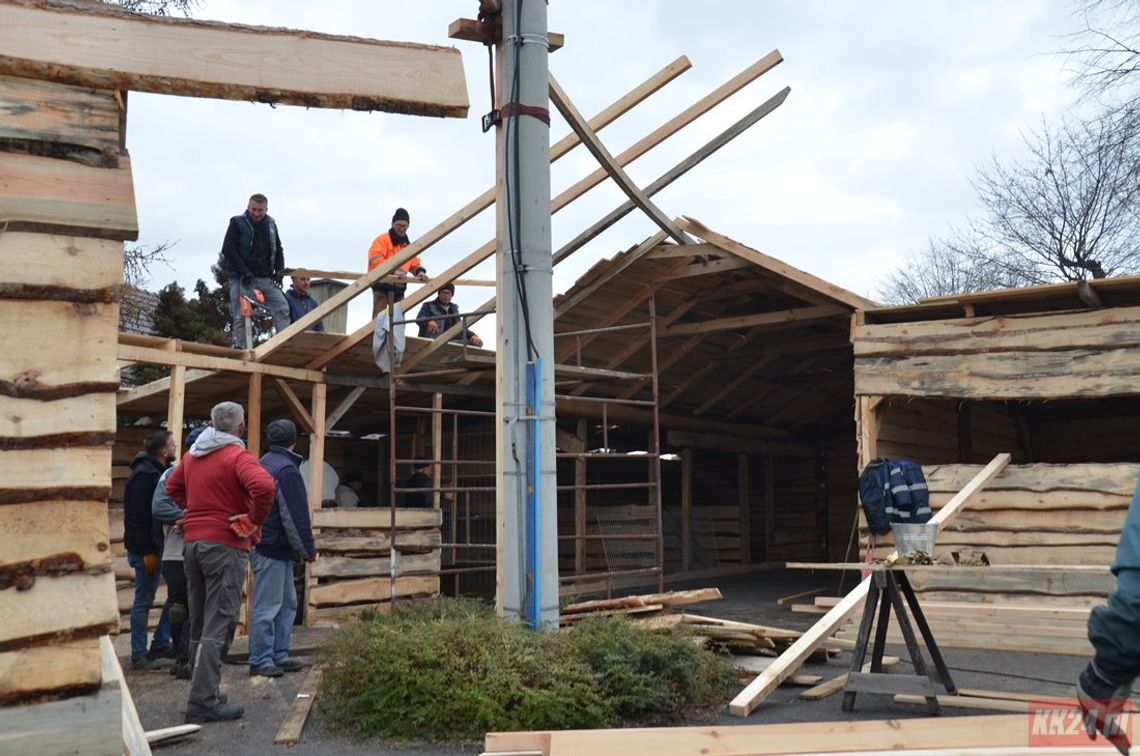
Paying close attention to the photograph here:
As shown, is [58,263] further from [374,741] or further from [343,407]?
[343,407]

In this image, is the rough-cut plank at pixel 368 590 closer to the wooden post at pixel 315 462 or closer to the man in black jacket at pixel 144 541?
the wooden post at pixel 315 462

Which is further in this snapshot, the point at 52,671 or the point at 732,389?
the point at 732,389

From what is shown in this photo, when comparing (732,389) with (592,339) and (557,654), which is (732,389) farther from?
(557,654)

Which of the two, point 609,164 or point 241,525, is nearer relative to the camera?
point 241,525

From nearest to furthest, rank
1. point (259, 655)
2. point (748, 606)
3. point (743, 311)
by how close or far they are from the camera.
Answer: point (259, 655)
point (748, 606)
point (743, 311)

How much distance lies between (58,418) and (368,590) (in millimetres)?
8396

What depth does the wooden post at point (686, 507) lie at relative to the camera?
16.8 metres

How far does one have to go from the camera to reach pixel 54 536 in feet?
11.6

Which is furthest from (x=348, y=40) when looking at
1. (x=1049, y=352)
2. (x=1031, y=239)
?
(x=1031, y=239)

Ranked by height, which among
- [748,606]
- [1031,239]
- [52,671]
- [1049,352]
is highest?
[1031,239]

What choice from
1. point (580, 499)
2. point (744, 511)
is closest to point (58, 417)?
point (580, 499)

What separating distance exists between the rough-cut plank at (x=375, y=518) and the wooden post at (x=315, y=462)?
0.46 ft

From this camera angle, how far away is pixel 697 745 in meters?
4.82

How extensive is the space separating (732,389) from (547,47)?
31.1 ft
